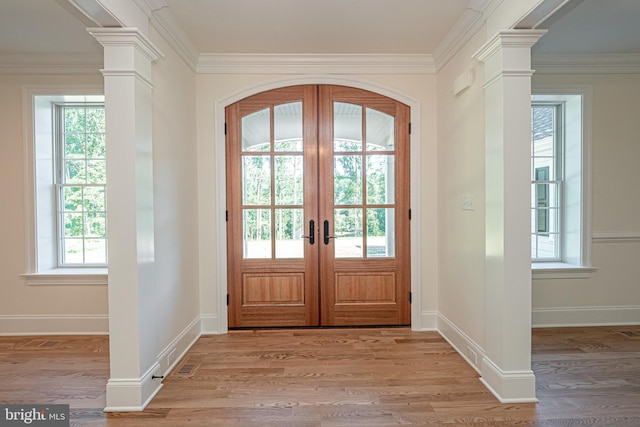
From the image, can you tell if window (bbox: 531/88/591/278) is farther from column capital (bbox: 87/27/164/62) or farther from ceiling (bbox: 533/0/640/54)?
column capital (bbox: 87/27/164/62)

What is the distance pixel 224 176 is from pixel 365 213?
1.49m

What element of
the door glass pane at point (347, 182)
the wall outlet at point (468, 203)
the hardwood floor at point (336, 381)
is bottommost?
the hardwood floor at point (336, 381)

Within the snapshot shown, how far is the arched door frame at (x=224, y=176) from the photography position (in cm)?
366

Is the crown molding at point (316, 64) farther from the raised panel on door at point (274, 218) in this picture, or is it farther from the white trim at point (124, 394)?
the white trim at point (124, 394)

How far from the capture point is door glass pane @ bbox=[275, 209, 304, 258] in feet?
12.4

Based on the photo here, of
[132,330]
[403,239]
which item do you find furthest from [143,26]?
[403,239]

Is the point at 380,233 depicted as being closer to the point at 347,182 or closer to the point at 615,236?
the point at 347,182

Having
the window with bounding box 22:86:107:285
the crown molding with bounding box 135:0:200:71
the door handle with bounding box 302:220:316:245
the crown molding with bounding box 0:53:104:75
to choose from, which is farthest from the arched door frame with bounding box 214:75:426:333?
the crown molding with bounding box 0:53:104:75

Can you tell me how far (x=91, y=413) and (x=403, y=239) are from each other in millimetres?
2901

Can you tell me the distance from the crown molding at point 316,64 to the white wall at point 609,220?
133 centimetres

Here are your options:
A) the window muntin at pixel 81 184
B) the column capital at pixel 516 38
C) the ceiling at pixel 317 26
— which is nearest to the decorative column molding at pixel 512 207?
the column capital at pixel 516 38

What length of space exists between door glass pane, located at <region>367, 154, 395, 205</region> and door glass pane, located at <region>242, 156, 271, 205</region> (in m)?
1.05

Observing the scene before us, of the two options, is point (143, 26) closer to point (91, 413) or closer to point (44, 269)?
point (91, 413)

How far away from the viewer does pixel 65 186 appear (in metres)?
3.79
